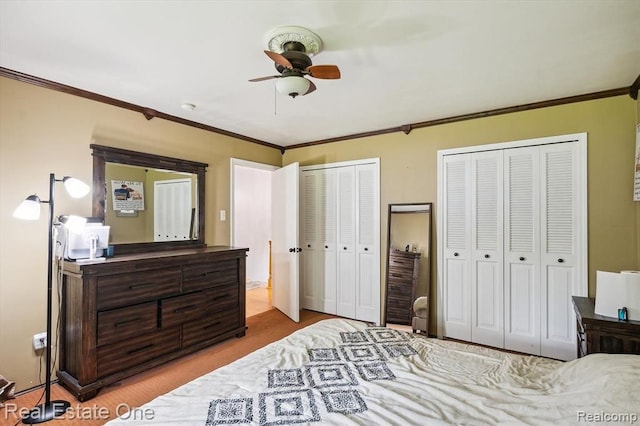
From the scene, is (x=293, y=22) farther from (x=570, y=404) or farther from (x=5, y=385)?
(x=5, y=385)

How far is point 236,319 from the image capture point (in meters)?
3.50

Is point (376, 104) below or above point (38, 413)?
above

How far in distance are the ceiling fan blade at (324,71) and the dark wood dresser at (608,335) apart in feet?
7.53

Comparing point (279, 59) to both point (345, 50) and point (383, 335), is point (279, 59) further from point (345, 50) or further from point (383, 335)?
point (383, 335)

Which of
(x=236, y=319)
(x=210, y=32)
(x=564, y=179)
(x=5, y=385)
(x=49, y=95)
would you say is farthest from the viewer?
(x=236, y=319)

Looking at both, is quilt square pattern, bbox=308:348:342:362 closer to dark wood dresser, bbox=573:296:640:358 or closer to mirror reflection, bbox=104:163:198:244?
dark wood dresser, bbox=573:296:640:358

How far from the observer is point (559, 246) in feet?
9.76

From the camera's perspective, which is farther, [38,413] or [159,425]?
[38,413]

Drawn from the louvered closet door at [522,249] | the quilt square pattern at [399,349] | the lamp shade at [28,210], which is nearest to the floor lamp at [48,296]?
the lamp shade at [28,210]

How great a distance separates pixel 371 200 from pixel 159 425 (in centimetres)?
329

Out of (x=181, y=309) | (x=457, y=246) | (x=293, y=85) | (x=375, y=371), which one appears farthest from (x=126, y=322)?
(x=457, y=246)

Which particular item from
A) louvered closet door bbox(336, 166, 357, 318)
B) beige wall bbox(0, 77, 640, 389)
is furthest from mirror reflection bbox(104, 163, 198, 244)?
louvered closet door bbox(336, 166, 357, 318)

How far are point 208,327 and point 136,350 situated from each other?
2.27ft

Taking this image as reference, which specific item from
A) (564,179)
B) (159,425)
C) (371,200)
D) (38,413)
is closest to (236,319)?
(38,413)
